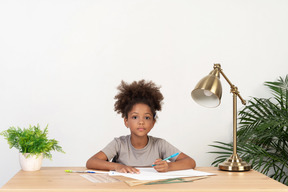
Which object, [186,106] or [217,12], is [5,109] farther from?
[217,12]

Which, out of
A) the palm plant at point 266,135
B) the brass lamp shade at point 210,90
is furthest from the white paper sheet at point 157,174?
the palm plant at point 266,135

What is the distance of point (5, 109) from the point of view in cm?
395

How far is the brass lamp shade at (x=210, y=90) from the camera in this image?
6.54 feet

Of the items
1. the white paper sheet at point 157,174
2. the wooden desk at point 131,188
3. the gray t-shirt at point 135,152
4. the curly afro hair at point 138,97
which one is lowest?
the wooden desk at point 131,188

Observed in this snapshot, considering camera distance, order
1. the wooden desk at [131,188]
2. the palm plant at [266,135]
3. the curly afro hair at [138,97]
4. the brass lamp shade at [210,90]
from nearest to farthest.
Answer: the wooden desk at [131,188], the brass lamp shade at [210,90], the curly afro hair at [138,97], the palm plant at [266,135]

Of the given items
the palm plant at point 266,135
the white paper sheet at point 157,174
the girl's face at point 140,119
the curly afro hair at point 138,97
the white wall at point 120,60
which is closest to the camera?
the white paper sheet at point 157,174

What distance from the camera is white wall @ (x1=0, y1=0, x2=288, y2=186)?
3972mm

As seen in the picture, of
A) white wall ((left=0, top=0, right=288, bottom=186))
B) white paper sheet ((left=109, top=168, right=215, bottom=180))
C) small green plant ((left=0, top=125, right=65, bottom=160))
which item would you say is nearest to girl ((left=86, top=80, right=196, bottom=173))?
white paper sheet ((left=109, top=168, right=215, bottom=180))

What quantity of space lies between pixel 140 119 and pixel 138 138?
15 cm

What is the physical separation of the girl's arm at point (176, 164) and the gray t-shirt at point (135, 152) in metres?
0.14

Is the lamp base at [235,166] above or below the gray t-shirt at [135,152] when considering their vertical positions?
below

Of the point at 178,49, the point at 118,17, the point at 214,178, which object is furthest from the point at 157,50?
the point at 214,178

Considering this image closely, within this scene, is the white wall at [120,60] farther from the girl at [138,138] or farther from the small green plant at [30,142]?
the small green plant at [30,142]

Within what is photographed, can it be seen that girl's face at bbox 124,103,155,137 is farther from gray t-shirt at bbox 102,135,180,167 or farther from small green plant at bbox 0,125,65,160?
small green plant at bbox 0,125,65,160
